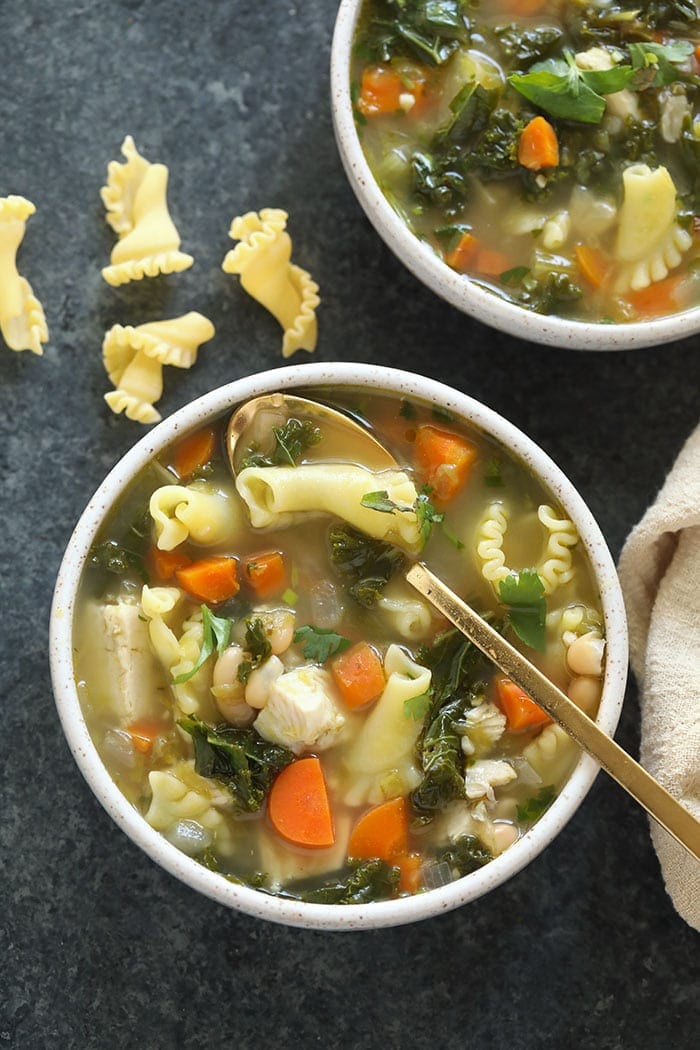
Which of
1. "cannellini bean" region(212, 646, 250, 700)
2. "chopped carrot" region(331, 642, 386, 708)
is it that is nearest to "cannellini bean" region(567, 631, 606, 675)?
"chopped carrot" region(331, 642, 386, 708)

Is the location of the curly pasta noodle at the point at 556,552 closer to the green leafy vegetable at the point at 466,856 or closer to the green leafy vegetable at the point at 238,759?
the green leafy vegetable at the point at 466,856

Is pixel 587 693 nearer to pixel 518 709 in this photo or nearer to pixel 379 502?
pixel 518 709

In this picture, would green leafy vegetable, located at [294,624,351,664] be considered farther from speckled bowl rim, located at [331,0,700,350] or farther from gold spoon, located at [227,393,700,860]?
speckled bowl rim, located at [331,0,700,350]

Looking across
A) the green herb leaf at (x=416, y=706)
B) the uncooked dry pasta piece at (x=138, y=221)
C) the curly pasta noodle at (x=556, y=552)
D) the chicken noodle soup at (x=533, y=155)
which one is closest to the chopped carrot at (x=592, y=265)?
the chicken noodle soup at (x=533, y=155)

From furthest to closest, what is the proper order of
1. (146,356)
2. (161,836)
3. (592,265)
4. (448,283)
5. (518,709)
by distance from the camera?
(146,356) < (592,265) < (448,283) < (518,709) < (161,836)

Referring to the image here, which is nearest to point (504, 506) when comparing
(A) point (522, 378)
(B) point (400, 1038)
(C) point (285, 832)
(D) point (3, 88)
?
(A) point (522, 378)

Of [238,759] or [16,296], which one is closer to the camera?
[238,759]

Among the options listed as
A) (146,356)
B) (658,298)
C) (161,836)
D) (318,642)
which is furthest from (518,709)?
(146,356)
